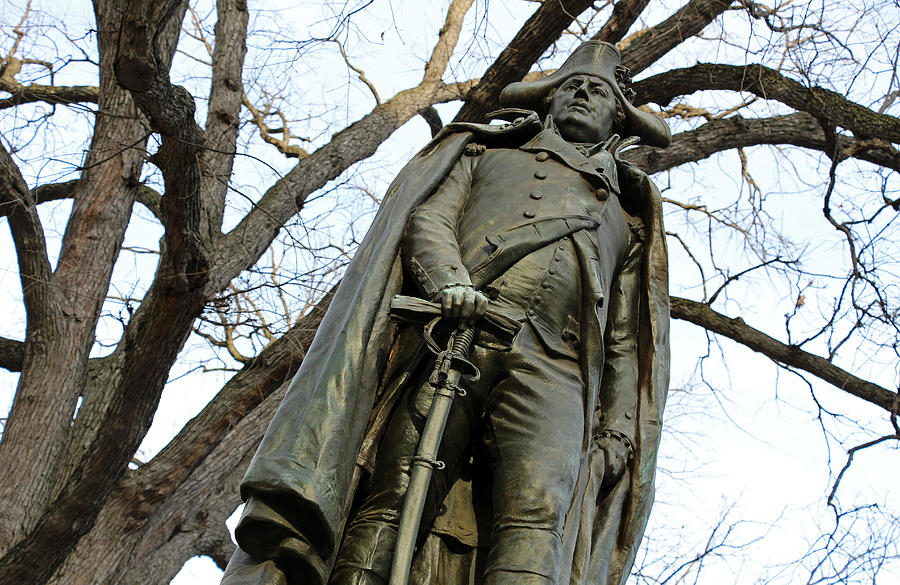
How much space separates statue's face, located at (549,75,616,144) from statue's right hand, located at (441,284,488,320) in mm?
1391

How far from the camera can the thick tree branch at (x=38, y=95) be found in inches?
311

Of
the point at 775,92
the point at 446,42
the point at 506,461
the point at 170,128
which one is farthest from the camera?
the point at 446,42

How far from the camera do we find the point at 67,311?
7.73 metres

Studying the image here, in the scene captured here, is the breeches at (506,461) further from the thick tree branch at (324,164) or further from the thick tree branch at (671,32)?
the thick tree branch at (671,32)

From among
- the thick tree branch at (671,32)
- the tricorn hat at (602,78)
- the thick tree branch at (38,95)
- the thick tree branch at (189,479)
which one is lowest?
the thick tree branch at (189,479)

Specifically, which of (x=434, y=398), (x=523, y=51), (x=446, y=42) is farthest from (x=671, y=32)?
(x=434, y=398)

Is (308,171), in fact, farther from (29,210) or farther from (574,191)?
(574,191)

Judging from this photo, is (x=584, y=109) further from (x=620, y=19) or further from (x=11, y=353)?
(x=11, y=353)

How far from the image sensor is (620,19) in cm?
871

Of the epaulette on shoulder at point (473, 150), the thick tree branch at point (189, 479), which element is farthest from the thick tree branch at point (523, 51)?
the epaulette on shoulder at point (473, 150)

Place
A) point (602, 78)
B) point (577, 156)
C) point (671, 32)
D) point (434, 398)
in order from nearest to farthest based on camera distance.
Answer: point (434, 398) → point (577, 156) → point (602, 78) → point (671, 32)

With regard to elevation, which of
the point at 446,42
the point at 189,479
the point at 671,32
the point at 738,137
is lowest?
the point at 189,479

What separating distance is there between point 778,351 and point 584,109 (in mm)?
5587

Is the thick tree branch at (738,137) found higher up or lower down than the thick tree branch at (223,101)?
higher up
